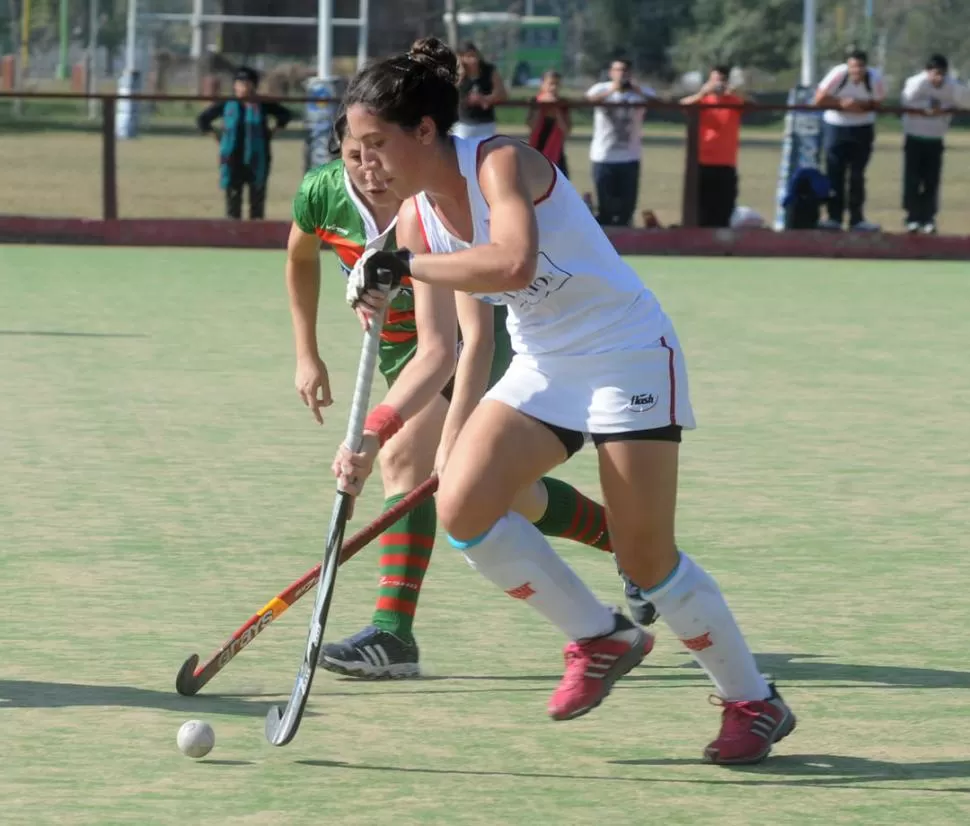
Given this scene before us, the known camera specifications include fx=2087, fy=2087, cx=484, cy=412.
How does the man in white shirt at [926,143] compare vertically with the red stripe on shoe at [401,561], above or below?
above

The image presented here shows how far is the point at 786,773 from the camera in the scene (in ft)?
14.0

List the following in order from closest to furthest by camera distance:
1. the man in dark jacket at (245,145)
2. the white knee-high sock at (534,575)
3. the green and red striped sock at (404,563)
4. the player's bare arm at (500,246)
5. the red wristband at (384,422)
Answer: the player's bare arm at (500,246), the white knee-high sock at (534,575), the red wristband at (384,422), the green and red striped sock at (404,563), the man in dark jacket at (245,145)

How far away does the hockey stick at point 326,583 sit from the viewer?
428 centimetres

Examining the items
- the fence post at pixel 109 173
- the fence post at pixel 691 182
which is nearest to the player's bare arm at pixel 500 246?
the fence post at pixel 691 182

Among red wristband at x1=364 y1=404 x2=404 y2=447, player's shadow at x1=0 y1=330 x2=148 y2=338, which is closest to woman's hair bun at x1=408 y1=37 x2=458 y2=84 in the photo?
red wristband at x1=364 y1=404 x2=404 y2=447

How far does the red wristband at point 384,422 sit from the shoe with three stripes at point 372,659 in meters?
0.72

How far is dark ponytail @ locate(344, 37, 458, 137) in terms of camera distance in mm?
4047

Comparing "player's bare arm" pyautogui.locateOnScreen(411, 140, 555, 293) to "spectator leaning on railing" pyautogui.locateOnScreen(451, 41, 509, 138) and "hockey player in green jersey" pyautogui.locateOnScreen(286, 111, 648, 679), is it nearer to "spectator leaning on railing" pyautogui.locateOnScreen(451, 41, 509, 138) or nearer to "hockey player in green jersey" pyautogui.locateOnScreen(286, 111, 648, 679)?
"hockey player in green jersey" pyautogui.locateOnScreen(286, 111, 648, 679)

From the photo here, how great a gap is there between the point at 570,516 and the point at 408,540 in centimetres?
43

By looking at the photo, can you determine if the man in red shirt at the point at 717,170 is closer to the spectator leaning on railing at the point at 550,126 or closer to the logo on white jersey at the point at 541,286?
the spectator leaning on railing at the point at 550,126

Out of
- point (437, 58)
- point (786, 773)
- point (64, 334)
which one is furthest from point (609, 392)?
point (64, 334)

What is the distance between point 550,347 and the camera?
4.25 m

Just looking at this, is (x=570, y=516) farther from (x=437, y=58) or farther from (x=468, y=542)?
(x=437, y=58)

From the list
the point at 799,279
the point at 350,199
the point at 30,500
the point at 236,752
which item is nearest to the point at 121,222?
the point at 799,279
